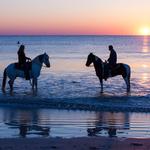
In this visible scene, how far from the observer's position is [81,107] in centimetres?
1661

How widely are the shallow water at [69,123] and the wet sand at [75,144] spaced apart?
0.98 meters

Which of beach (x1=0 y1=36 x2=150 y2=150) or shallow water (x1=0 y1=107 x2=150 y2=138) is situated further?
shallow water (x1=0 y1=107 x2=150 y2=138)

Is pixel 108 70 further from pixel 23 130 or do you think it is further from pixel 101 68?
pixel 23 130

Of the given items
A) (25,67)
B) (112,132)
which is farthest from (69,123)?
(25,67)

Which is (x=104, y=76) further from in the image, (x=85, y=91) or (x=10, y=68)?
(x=10, y=68)

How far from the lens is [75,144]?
31.3 ft

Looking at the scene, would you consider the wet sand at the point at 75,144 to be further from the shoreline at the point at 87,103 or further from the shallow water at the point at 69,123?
the shoreline at the point at 87,103

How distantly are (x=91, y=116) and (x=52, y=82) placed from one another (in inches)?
420

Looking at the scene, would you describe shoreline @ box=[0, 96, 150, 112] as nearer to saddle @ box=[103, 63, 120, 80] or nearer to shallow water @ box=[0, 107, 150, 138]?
shallow water @ box=[0, 107, 150, 138]

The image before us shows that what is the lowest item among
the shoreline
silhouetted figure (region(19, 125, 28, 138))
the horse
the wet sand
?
the wet sand

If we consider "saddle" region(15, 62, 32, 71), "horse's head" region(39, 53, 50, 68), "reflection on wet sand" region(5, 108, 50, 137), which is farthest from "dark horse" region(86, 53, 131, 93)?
"reflection on wet sand" region(5, 108, 50, 137)

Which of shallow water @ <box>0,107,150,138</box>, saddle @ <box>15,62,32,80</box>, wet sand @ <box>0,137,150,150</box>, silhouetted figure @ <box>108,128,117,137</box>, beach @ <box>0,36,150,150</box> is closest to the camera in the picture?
wet sand @ <box>0,137,150,150</box>

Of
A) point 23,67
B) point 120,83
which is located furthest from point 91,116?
point 120,83

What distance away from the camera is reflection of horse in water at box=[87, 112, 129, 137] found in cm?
1173
